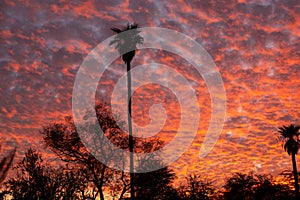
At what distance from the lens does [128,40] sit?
3906 cm

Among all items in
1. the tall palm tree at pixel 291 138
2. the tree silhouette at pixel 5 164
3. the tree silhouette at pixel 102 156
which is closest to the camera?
the tree silhouette at pixel 5 164

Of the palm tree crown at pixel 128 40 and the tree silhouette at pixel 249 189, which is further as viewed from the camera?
the tree silhouette at pixel 249 189

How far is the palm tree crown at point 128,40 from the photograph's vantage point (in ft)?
128

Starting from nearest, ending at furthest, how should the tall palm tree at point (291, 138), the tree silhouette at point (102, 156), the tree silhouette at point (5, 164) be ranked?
the tree silhouette at point (5, 164) → the tree silhouette at point (102, 156) → the tall palm tree at point (291, 138)

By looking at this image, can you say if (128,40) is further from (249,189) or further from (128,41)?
(249,189)

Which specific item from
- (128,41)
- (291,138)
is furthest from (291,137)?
(128,41)

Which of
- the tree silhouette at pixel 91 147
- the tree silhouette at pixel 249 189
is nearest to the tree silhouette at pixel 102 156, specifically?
the tree silhouette at pixel 91 147

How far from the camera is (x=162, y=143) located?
3622 cm

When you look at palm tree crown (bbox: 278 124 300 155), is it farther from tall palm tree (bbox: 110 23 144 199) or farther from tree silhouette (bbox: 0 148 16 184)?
tree silhouette (bbox: 0 148 16 184)

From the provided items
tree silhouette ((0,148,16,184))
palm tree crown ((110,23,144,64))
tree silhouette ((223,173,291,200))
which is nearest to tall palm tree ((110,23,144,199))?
palm tree crown ((110,23,144,64))

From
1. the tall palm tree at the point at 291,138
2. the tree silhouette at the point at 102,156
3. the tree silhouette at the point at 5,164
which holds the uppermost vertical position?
the tall palm tree at the point at 291,138

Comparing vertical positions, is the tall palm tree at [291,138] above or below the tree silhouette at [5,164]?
above

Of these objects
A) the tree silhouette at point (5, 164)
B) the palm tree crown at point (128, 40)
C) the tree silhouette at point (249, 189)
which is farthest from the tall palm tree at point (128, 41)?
the tree silhouette at point (5, 164)

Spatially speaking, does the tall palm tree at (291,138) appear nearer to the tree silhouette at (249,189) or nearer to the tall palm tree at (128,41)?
the tree silhouette at (249,189)
